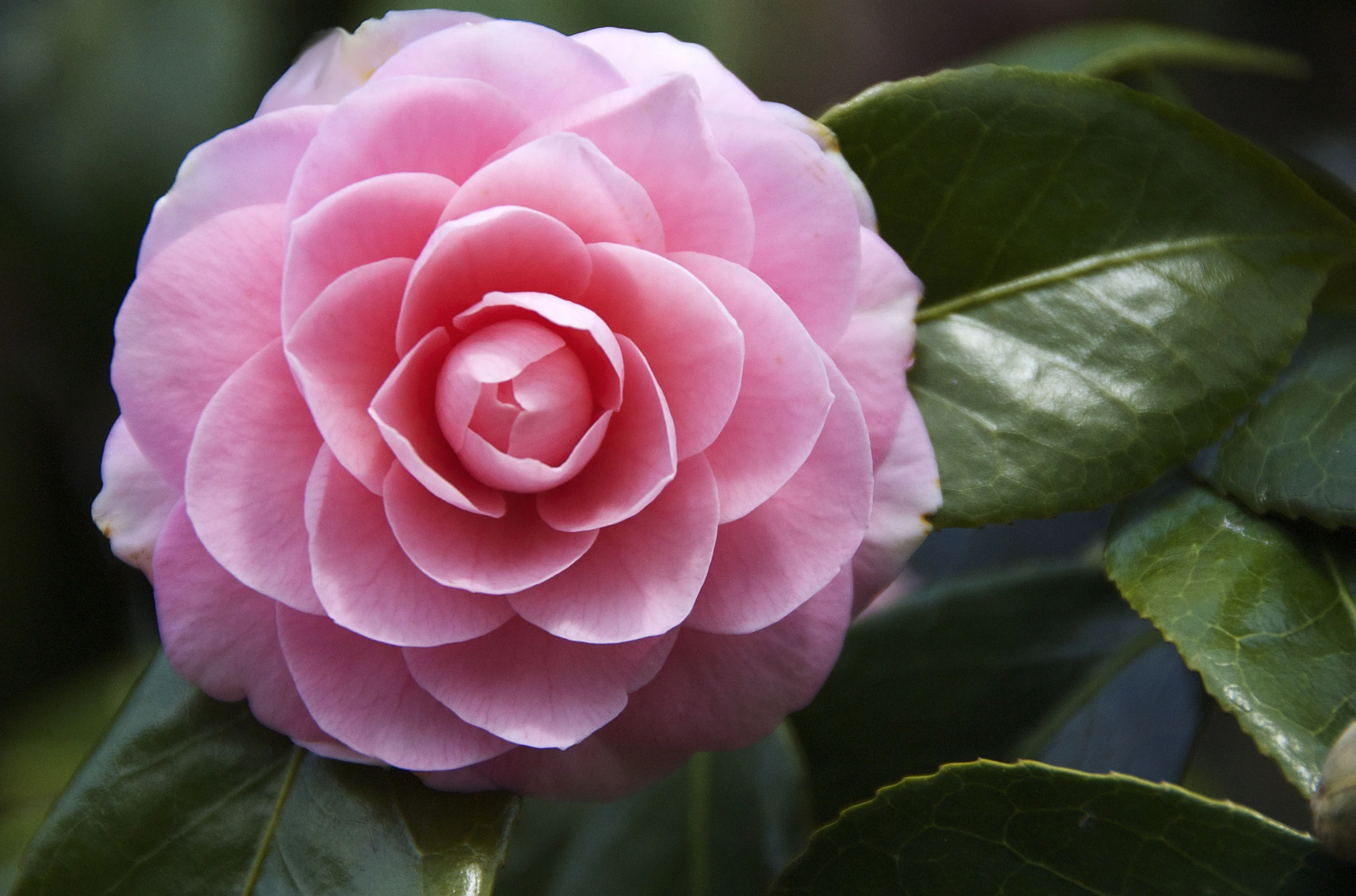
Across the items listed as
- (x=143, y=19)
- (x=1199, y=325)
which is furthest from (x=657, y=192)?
(x=143, y=19)

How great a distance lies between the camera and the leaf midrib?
1.71 ft

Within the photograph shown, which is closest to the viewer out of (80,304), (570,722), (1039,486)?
(570,722)

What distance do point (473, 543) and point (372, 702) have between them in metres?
0.07

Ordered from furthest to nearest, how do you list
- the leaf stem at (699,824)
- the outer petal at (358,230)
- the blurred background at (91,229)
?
the blurred background at (91,229)
the leaf stem at (699,824)
the outer petal at (358,230)

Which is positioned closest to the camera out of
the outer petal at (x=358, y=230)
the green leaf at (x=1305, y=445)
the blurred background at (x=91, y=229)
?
the outer petal at (x=358, y=230)

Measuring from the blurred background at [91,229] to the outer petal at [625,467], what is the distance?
2.23 ft

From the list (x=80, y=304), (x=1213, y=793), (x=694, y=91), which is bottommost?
(x=1213, y=793)

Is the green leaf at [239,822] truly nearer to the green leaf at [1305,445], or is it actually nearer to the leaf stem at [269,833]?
the leaf stem at [269,833]

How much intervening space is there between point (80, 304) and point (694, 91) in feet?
3.21

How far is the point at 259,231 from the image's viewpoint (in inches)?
15.2

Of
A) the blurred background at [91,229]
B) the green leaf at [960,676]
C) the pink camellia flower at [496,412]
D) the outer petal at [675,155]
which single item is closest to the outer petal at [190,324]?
the pink camellia flower at [496,412]

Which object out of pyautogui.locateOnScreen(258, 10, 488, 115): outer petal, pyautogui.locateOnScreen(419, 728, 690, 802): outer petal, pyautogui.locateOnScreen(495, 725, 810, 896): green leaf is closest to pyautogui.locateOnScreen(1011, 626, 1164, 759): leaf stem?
pyautogui.locateOnScreen(495, 725, 810, 896): green leaf

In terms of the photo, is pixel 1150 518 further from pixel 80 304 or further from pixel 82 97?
pixel 82 97

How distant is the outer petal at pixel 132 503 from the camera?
0.41m
